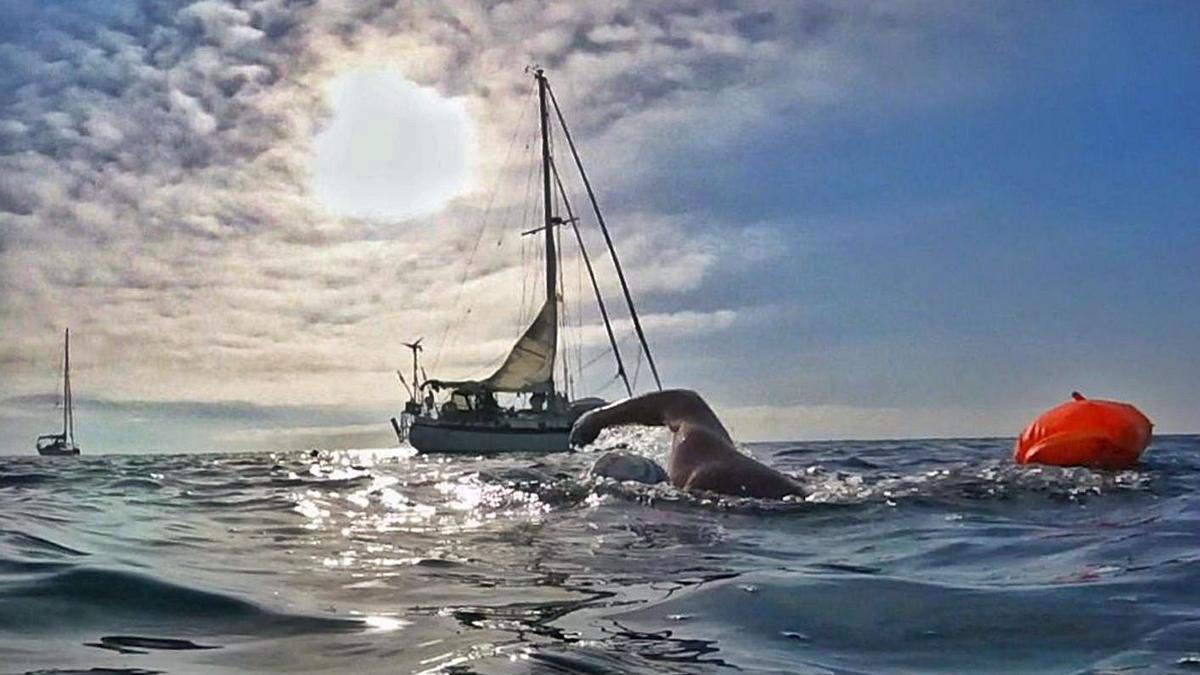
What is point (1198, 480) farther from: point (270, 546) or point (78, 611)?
point (78, 611)

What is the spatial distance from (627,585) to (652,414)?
4662 millimetres

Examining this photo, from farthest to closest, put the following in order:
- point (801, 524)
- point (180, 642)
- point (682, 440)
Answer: point (682, 440), point (801, 524), point (180, 642)

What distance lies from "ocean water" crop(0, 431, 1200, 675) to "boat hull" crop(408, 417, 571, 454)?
127 ft

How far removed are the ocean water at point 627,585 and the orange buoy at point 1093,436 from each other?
1.08 metres

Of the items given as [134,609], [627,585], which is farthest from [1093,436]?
[134,609]

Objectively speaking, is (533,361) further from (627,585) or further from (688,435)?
(627,585)

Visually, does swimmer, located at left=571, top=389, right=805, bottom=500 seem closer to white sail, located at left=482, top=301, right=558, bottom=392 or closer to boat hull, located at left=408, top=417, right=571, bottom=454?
boat hull, located at left=408, top=417, right=571, bottom=454

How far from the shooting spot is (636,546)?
256 inches

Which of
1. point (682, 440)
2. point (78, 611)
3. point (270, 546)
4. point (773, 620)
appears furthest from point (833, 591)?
point (682, 440)

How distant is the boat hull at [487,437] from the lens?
48344mm

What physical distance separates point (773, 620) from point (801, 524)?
3.50 m

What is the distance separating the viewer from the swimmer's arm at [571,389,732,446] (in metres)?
9.62

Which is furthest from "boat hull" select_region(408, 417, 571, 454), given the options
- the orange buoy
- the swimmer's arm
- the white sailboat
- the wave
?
the wave

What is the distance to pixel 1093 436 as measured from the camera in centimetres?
1055
